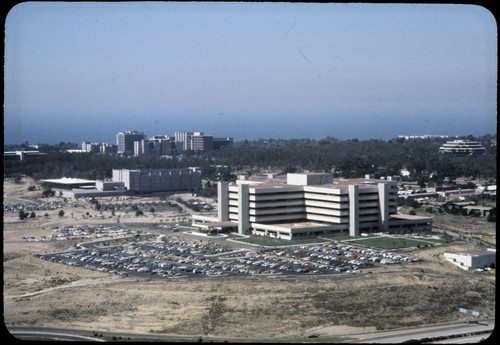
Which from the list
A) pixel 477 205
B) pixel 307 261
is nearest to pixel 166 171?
pixel 477 205

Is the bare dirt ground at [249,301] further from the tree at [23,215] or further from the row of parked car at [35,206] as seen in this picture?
the row of parked car at [35,206]

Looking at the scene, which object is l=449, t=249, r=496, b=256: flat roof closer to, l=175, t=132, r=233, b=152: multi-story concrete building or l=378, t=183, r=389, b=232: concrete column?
l=378, t=183, r=389, b=232: concrete column

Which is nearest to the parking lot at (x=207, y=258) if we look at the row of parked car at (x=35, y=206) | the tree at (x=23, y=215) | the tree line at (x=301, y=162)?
the tree at (x=23, y=215)

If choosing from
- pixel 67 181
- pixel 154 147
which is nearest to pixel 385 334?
pixel 67 181

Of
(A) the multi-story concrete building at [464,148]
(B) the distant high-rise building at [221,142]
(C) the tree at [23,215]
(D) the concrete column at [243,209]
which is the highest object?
(B) the distant high-rise building at [221,142]

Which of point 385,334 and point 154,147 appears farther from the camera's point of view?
point 154,147

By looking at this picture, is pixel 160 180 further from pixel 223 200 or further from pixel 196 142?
pixel 196 142

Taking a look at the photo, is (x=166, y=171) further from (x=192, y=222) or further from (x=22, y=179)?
(x=192, y=222)
